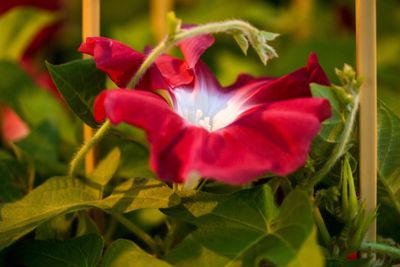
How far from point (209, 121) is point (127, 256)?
0.12 m

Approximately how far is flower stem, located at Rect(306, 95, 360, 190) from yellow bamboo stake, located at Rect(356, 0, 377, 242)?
0.10ft

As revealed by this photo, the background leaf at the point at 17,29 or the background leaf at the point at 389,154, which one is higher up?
the background leaf at the point at 17,29

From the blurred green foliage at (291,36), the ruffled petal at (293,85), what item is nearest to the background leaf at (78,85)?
the ruffled petal at (293,85)

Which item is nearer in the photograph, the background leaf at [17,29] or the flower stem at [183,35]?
the flower stem at [183,35]

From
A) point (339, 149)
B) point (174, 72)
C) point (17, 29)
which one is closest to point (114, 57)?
point (174, 72)

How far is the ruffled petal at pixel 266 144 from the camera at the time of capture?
0.42m

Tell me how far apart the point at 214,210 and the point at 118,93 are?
109 millimetres

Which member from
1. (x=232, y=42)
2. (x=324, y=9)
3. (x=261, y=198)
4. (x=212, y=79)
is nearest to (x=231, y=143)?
(x=261, y=198)

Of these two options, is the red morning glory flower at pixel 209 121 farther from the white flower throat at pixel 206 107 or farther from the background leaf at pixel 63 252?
the background leaf at pixel 63 252

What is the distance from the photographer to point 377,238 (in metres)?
0.58

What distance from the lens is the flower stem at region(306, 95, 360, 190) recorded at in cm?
49

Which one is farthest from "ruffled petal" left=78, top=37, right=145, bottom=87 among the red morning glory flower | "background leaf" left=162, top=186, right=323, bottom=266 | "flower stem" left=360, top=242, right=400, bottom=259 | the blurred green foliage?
the blurred green foliage

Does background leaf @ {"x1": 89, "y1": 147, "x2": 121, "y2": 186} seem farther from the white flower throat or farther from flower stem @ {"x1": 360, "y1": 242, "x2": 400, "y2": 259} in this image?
flower stem @ {"x1": 360, "y1": 242, "x2": 400, "y2": 259}

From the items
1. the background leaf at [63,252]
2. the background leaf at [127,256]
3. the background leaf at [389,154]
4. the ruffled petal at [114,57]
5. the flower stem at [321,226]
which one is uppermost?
the ruffled petal at [114,57]
